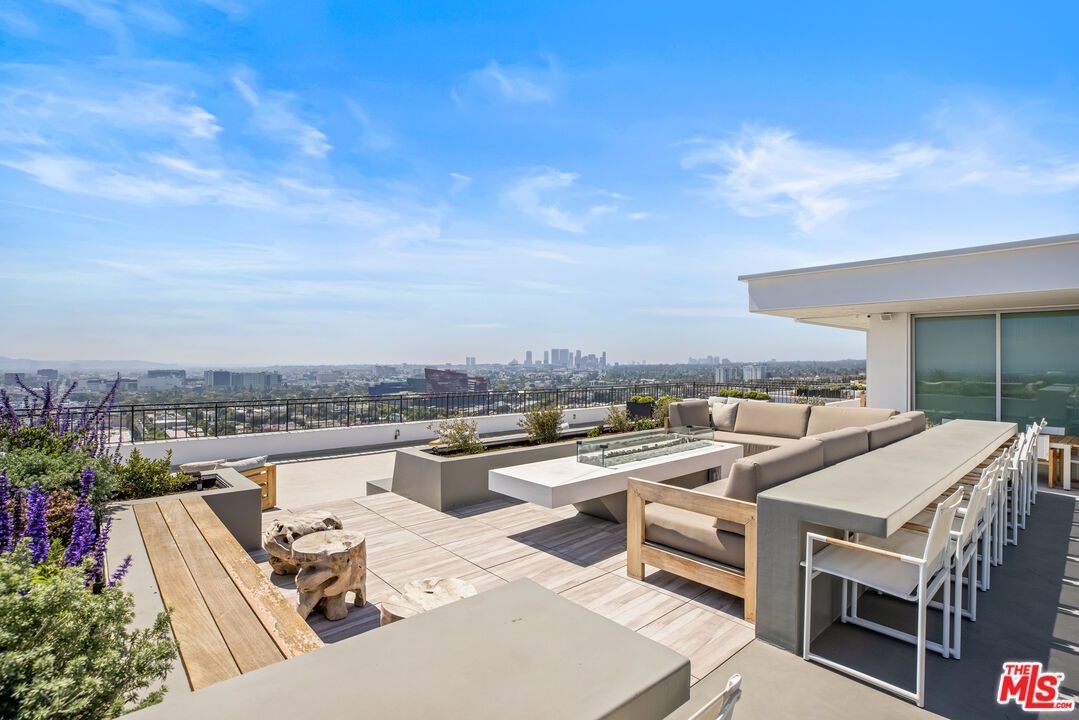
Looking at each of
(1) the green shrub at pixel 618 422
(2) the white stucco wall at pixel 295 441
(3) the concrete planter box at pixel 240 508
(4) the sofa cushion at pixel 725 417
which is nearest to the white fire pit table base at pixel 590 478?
(1) the green shrub at pixel 618 422

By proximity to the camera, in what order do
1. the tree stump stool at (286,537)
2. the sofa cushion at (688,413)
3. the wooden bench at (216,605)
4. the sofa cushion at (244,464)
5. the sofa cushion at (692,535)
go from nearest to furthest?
the wooden bench at (216,605)
the sofa cushion at (692,535)
the tree stump stool at (286,537)
the sofa cushion at (244,464)
the sofa cushion at (688,413)

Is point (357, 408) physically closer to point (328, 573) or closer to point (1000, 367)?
point (328, 573)

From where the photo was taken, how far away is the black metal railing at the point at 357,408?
9.53 meters

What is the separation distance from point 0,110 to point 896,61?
12262 millimetres

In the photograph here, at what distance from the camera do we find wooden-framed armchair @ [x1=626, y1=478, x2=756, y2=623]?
314 centimetres

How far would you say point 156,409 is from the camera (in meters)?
9.47

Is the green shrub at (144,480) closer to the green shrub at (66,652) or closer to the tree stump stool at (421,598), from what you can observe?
the tree stump stool at (421,598)

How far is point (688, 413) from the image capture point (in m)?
8.30

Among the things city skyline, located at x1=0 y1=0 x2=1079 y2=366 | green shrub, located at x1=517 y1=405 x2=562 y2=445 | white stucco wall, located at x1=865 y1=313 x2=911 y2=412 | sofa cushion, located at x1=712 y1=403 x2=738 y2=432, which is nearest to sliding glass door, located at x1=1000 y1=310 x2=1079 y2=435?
white stucco wall, located at x1=865 y1=313 x2=911 y2=412

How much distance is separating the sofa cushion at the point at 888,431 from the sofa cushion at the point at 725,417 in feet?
9.46

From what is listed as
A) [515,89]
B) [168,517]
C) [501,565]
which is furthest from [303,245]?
[501,565]

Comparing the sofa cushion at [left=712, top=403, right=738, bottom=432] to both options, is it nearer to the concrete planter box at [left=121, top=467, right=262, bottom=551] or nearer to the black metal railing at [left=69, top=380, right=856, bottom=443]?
the black metal railing at [left=69, top=380, right=856, bottom=443]

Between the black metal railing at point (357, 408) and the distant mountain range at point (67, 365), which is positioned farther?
the black metal railing at point (357, 408)

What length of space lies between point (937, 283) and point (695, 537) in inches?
245
